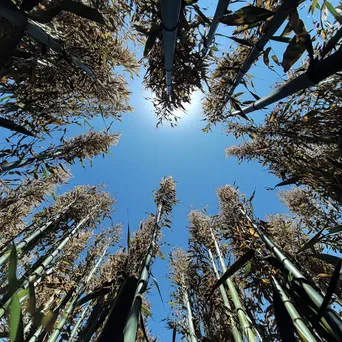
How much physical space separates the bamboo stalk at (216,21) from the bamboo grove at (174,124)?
Answer: 0.01m

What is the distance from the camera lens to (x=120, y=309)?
0.54 meters

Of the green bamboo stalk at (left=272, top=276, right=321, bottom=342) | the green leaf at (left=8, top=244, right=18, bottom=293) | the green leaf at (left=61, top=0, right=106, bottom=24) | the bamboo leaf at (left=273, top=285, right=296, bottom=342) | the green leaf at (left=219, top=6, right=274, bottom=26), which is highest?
the green leaf at (left=219, top=6, right=274, bottom=26)

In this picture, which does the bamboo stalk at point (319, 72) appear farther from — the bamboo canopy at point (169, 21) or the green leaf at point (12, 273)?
the green leaf at point (12, 273)

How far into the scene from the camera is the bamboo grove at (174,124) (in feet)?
2.30

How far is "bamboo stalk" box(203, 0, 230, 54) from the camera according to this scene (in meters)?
1.62

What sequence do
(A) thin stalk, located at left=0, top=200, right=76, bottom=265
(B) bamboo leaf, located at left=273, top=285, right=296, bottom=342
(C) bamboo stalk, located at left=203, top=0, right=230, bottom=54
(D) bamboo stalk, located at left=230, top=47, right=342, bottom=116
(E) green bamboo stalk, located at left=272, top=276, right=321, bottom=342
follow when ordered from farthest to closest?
(A) thin stalk, located at left=0, top=200, right=76, bottom=265 → (C) bamboo stalk, located at left=203, top=0, right=230, bottom=54 → (D) bamboo stalk, located at left=230, top=47, right=342, bottom=116 → (E) green bamboo stalk, located at left=272, top=276, right=321, bottom=342 → (B) bamboo leaf, located at left=273, top=285, right=296, bottom=342

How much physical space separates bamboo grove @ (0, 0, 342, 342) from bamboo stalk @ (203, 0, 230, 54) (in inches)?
0.6

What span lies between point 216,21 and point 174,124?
5.02 ft

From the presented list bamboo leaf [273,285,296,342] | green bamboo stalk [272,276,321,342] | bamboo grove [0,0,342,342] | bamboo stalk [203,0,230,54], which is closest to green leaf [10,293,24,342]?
bamboo grove [0,0,342,342]

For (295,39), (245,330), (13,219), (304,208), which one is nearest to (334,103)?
(295,39)

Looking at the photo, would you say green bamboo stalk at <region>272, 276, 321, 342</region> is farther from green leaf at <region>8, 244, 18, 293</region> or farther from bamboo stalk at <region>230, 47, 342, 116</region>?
bamboo stalk at <region>230, 47, 342, 116</region>

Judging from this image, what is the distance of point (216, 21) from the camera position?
1.73m

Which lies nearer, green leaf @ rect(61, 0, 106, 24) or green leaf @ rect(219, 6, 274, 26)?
green leaf @ rect(61, 0, 106, 24)

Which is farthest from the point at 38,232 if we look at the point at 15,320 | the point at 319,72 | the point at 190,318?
the point at 319,72
